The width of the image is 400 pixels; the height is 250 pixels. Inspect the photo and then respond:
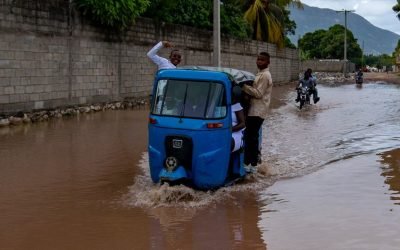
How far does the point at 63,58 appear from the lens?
55.6 ft

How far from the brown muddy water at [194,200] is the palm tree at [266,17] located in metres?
30.7

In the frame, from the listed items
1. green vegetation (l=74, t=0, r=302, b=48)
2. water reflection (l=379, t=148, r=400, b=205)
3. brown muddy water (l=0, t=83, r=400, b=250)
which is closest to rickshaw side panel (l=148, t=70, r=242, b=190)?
brown muddy water (l=0, t=83, r=400, b=250)

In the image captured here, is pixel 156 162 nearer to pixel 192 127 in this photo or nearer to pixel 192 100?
pixel 192 127

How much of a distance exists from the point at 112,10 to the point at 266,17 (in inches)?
1033

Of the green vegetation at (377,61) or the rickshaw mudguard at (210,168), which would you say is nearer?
the rickshaw mudguard at (210,168)

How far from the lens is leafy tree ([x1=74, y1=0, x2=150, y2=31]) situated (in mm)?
17734

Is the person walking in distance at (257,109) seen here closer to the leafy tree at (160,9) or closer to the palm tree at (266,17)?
the leafy tree at (160,9)

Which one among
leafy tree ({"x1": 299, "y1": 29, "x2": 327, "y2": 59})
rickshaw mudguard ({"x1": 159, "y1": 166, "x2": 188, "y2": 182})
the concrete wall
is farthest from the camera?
leafy tree ({"x1": 299, "y1": 29, "x2": 327, "y2": 59})

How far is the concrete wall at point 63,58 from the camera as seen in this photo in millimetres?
14633

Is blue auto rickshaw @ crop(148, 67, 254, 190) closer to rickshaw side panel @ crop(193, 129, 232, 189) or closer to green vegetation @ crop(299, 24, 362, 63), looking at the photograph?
rickshaw side panel @ crop(193, 129, 232, 189)

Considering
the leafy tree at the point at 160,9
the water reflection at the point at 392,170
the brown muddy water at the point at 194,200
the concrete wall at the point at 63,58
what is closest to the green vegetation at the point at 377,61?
the leafy tree at the point at 160,9

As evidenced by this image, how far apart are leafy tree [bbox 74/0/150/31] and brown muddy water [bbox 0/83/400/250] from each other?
6.83 metres

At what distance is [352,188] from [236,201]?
1697 mm

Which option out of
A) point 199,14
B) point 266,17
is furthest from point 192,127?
point 266,17
